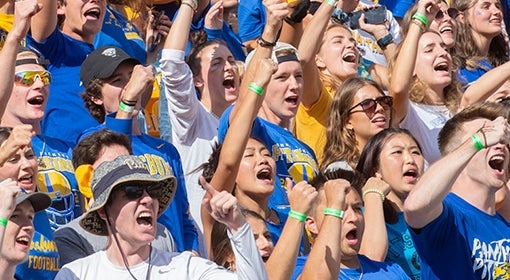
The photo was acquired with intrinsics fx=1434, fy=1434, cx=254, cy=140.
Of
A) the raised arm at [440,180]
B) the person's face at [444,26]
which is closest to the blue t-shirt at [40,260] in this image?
the raised arm at [440,180]

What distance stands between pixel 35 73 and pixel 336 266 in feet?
6.63

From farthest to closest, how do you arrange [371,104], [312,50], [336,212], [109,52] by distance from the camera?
[312,50] → [371,104] → [109,52] → [336,212]

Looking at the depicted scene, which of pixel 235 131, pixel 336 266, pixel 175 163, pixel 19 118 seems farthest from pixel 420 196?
pixel 19 118

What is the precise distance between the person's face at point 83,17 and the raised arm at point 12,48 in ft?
4.45

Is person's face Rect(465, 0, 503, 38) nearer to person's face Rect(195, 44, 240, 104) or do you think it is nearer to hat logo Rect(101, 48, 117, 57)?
person's face Rect(195, 44, 240, 104)

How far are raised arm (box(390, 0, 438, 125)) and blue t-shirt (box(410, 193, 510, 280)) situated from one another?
2.24 metres

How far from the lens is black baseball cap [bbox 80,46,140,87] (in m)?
7.93

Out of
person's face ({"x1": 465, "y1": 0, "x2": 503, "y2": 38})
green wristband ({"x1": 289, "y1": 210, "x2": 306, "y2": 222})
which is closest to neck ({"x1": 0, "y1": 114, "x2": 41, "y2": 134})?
green wristband ({"x1": 289, "y1": 210, "x2": 306, "y2": 222})

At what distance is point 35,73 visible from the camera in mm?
A: 7469

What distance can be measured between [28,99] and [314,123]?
2.19m

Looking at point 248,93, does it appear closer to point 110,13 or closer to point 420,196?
point 420,196

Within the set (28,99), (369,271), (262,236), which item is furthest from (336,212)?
(28,99)

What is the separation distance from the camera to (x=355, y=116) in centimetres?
864

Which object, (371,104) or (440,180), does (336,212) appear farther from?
(371,104)
